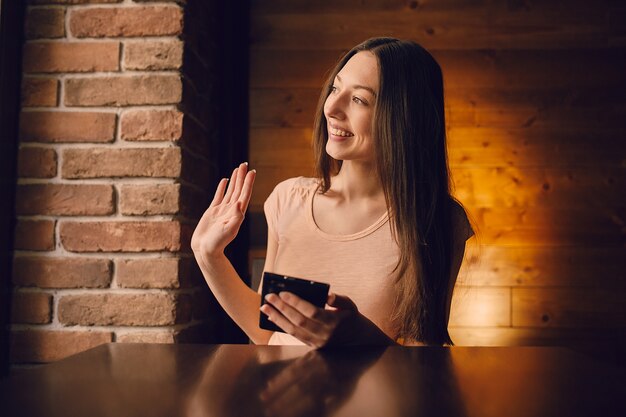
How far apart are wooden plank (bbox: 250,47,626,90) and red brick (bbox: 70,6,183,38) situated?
64cm

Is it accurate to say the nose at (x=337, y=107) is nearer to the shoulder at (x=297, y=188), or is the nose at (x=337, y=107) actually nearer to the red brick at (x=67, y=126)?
the shoulder at (x=297, y=188)

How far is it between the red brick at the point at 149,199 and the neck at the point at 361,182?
1.50ft

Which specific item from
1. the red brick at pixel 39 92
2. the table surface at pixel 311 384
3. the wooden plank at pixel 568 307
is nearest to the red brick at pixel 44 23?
the red brick at pixel 39 92

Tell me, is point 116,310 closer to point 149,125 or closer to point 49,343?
point 49,343

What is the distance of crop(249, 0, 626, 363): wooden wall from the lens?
6.07ft

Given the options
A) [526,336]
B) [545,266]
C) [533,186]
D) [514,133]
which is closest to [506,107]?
[514,133]

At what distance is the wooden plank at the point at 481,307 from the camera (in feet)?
6.05

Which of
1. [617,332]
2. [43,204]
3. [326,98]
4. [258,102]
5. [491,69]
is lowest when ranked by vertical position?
[617,332]

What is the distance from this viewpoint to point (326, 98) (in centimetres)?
133

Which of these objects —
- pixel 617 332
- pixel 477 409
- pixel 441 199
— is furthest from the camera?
pixel 617 332

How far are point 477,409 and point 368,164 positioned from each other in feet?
3.11

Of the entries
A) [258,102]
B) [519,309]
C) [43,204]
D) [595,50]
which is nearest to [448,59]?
[595,50]

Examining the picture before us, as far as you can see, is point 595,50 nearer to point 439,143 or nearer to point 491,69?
point 491,69

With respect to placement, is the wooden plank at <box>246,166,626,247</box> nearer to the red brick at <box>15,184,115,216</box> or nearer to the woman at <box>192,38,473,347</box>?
the woman at <box>192,38,473,347</box>
